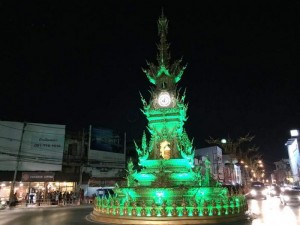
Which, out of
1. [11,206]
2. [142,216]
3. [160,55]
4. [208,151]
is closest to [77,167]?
[11,206]

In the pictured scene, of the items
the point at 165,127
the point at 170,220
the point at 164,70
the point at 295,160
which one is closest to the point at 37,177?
the point at 165,127

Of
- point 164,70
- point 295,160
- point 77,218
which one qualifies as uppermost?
point 295,160

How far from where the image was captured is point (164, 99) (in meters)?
20.9

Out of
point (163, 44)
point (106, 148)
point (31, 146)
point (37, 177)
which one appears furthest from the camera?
point (106, 148)

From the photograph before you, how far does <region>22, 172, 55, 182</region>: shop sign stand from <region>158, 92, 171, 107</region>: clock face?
21.9 metres

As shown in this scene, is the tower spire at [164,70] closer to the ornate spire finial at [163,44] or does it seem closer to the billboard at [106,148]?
the ornate spire finial at [163,44]

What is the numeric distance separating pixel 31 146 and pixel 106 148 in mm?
12547

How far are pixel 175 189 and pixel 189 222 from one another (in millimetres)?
2863

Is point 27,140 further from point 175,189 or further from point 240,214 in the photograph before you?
point 240,214

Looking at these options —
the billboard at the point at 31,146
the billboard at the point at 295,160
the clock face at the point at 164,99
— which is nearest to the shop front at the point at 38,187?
the billboard at the point at 31,146

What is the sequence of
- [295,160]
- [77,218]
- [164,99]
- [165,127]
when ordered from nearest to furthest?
[77,218] → [165,127] → [164,99] → [295,160]

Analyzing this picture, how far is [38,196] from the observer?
31.3 metres

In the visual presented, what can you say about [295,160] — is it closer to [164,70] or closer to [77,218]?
[164,70]

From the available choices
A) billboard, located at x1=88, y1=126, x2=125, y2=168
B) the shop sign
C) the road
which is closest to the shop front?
the shop sign
